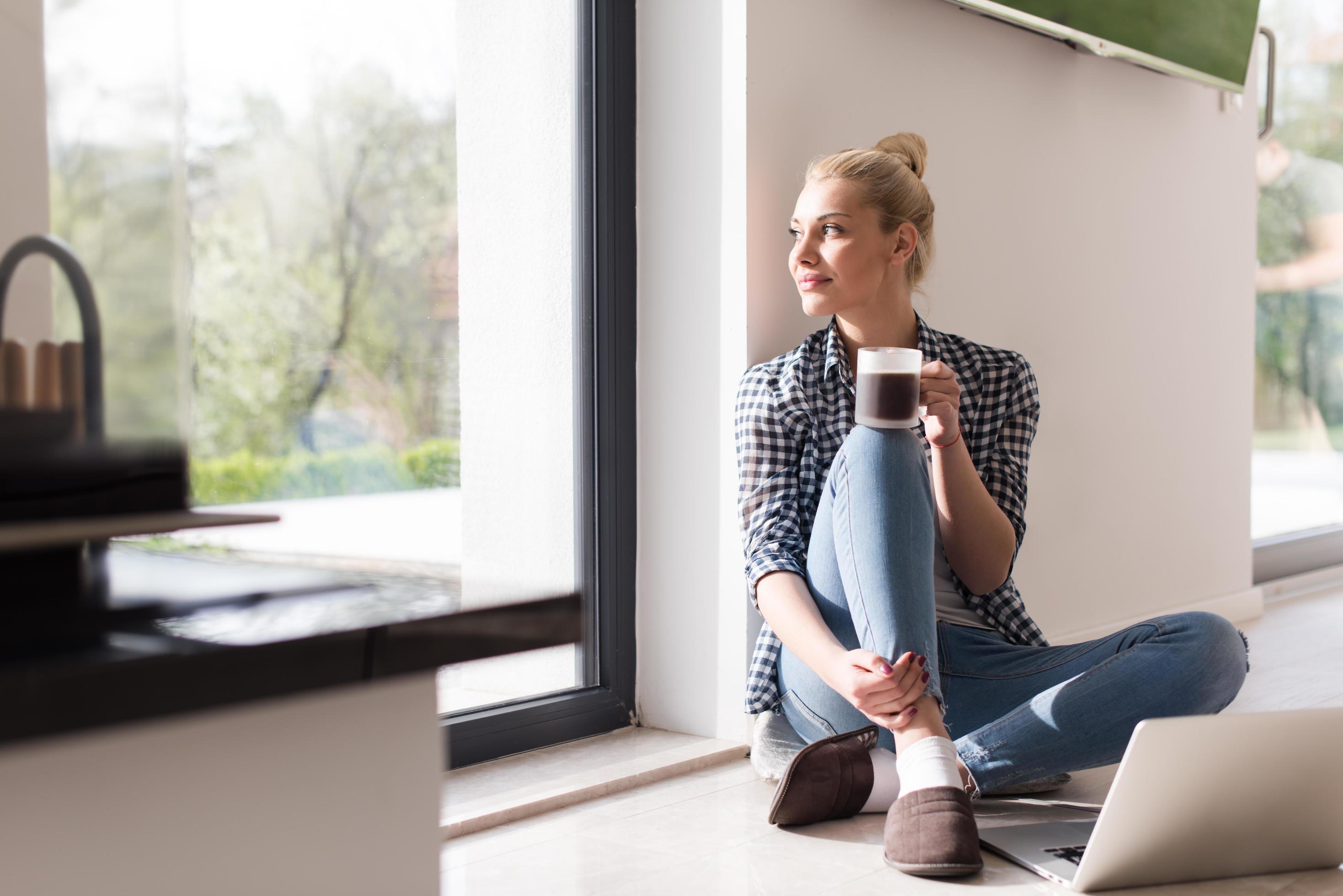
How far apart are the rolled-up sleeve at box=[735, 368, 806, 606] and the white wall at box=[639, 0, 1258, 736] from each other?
0.16m

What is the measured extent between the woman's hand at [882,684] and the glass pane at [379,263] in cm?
36

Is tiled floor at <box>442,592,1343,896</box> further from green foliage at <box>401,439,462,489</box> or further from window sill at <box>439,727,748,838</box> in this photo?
green foliage at <box>401,439,462,489</box>

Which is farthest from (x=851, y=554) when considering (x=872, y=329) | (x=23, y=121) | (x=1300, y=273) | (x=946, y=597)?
(x=1300, y=273)

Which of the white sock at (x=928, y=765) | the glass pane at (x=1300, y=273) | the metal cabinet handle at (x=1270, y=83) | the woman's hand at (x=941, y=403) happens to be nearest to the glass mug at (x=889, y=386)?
the woman's hand at (x=941, y=403)

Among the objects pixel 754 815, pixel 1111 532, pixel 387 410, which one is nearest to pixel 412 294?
pixel 387 410

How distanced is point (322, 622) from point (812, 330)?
4.57ft

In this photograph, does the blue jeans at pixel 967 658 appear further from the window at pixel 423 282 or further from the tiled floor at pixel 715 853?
the window at pixel 423 282

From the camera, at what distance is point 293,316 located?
1.41 metres

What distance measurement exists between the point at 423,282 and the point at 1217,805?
110cm

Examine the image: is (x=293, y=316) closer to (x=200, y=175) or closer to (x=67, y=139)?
(x=200, y=175)

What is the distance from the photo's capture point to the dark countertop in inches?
14.5

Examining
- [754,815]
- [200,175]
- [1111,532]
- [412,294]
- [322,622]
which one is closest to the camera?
[322,622]

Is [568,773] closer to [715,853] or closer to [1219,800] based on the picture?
[715,853]

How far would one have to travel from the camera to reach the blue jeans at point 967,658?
1.27m
